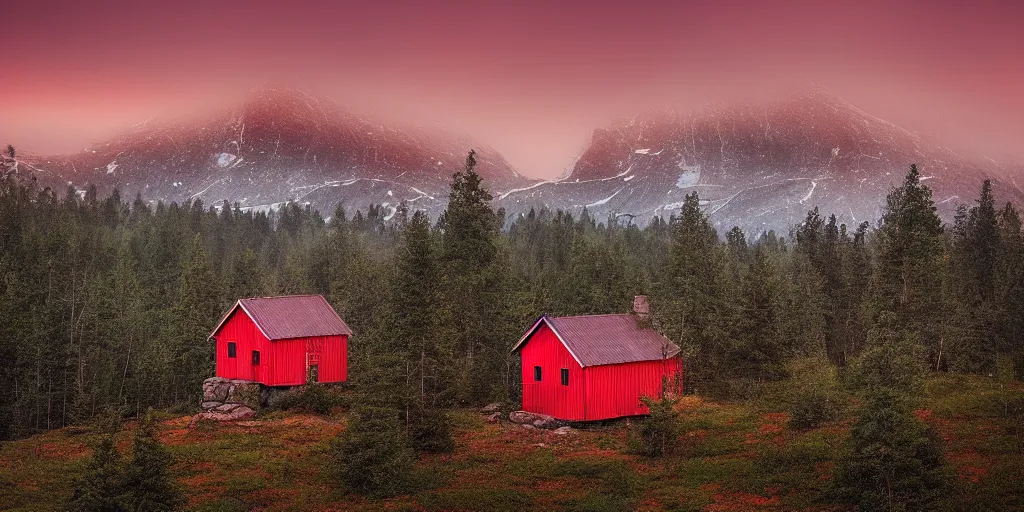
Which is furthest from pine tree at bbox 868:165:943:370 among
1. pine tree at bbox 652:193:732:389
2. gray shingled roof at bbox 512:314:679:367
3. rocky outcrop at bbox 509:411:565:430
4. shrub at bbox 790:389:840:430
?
rocky outcrop at bbox 509:411:565:430

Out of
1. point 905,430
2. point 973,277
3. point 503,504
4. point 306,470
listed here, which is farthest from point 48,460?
point 973,277

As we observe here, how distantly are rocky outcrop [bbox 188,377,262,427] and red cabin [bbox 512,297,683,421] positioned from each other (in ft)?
59.9

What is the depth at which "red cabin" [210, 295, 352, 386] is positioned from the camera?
176 feet

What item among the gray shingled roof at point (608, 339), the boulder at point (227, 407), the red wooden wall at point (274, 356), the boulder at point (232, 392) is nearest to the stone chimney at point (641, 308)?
the gray shingled roof at point (608, 339)

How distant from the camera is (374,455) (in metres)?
32.6

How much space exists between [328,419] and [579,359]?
1712 centimetres

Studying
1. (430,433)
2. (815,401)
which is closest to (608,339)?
(815,401)

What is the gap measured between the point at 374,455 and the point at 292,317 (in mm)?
25386

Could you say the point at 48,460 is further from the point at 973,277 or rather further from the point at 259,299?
the point at 973,277

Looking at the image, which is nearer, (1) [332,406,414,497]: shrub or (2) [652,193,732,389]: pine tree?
(1) [332,406,414,497]: shrub

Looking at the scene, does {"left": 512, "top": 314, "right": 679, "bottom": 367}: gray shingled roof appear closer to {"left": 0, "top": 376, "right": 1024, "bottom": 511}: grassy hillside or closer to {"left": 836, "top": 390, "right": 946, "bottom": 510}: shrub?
{"left": 0, "top": 376, "right": 1024, "bottom": 511}: grassy hillside

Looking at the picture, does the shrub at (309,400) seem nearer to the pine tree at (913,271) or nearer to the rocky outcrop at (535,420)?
the rocky outcrop at (535,420)

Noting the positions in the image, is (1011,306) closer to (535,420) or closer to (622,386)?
(622,386)

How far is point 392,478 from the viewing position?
32562mm
